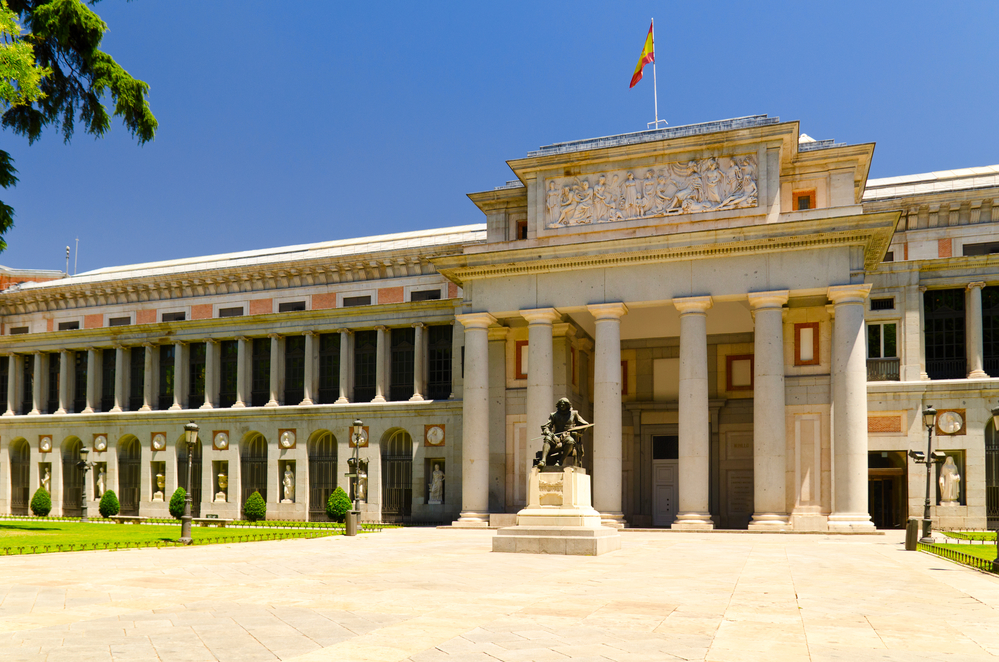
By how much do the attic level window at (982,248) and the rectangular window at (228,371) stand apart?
42.6m

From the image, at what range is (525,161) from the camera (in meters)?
43.1

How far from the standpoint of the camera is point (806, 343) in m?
41.6

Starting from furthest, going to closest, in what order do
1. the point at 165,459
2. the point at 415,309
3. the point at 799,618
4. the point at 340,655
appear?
the point at 165,459, the point at 415,309, the point at 799,618, the point at 340,655

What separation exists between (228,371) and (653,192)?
104ft

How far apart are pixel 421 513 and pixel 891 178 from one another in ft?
105

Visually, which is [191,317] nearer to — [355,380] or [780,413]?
[355,380]

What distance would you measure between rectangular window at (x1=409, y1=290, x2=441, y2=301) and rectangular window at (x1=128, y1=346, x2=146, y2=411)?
2041cm

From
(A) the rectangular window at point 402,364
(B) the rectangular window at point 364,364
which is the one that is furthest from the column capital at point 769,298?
(B) the rectangular window at point 364,364

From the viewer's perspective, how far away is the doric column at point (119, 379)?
60.1m

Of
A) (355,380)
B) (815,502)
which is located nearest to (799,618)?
(815,502)

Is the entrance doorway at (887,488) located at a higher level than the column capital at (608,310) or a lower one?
lower

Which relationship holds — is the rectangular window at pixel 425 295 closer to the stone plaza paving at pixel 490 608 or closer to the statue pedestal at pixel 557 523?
the statue pedestal at pixel 557 523

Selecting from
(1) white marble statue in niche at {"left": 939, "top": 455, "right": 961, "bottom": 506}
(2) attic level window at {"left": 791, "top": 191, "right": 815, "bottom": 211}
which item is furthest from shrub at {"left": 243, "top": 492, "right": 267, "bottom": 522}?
(1) white marble statue in niche at {"left": 939, "top": 455, "right": 961, "bottom": 506}

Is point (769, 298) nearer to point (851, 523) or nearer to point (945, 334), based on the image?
point (851, 523)
